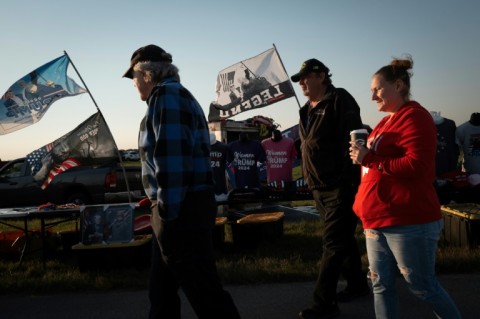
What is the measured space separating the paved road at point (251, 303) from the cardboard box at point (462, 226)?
0.88 meters

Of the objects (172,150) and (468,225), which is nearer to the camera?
(172,150)

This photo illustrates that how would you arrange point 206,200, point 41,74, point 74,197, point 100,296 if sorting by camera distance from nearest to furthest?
point 206,200 → point 100,296 → point 41,74 → point 74,197

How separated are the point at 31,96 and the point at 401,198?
6952 millimetres

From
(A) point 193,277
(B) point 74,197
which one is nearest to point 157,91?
(A) point 193,277

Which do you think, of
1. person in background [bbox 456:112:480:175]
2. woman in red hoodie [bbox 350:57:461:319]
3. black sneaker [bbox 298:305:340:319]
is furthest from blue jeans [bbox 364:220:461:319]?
person in background [bbox 456:112:480:175]

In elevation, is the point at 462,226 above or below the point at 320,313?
above

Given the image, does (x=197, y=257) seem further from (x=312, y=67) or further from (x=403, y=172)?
(x=312, y=67)

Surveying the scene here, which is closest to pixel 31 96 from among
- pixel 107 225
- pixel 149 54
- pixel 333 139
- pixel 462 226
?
pixel 107 225

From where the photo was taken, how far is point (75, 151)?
6559mm

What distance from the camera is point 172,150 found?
2.11 metres

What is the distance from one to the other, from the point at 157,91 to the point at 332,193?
64.8 inches

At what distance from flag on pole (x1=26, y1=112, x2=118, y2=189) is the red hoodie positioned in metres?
5.22

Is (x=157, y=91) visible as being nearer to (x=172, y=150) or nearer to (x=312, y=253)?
(x=172, y=150)

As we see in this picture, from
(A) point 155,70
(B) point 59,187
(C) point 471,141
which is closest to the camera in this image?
(A) point 155,70
